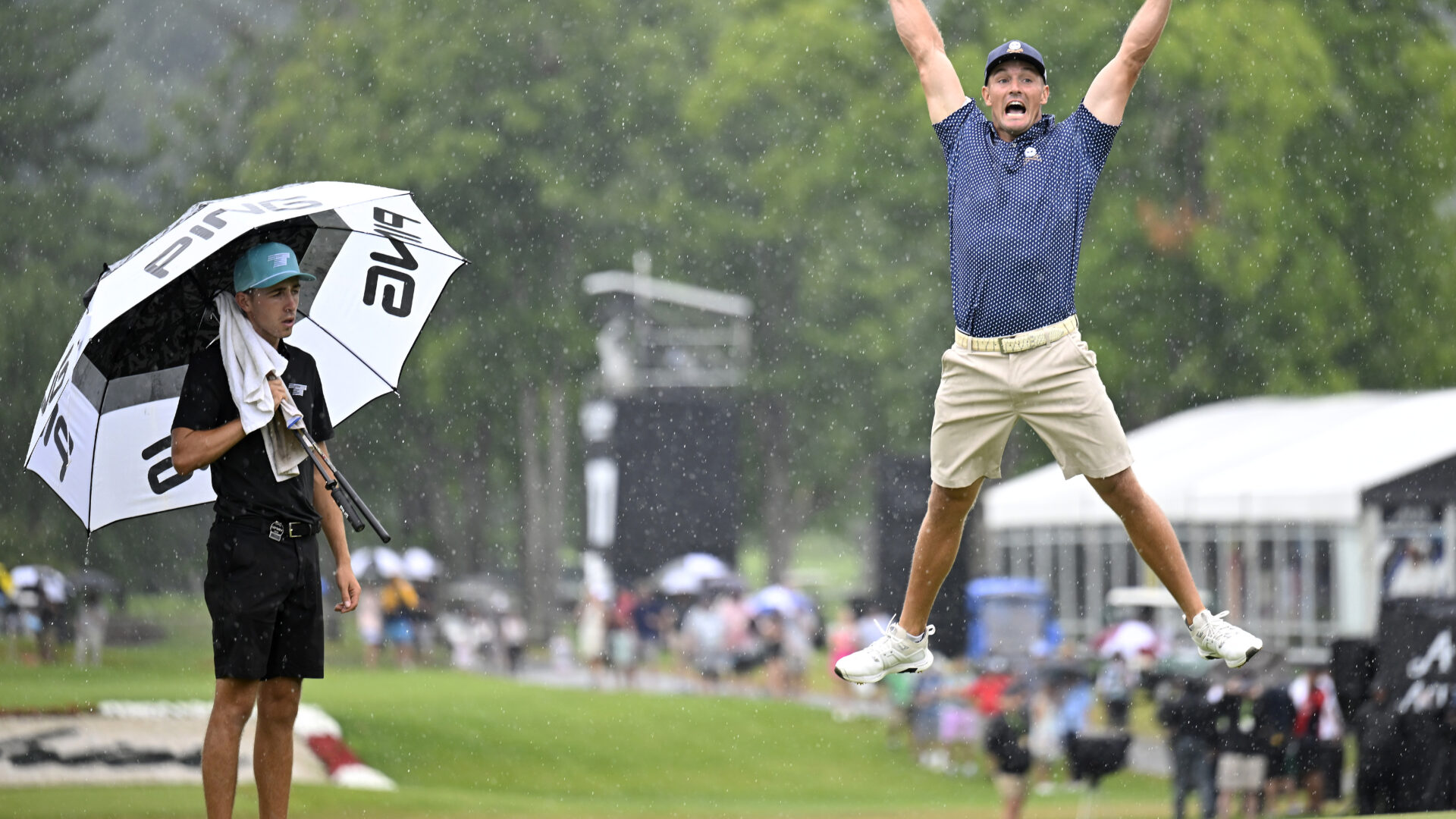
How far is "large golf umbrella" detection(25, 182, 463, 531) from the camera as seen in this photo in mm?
5070

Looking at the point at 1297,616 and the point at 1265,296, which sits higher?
the point at 1265,296

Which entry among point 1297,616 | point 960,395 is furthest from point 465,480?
point 960,395

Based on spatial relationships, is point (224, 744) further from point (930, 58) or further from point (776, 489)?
point (776, 489)

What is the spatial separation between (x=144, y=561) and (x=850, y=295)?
14.1 metres

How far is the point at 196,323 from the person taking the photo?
18.1ft

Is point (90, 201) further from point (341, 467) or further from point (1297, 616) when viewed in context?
point (1297, 616)

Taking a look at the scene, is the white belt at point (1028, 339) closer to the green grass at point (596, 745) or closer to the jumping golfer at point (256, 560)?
the jumping golfer at point (256, 560)

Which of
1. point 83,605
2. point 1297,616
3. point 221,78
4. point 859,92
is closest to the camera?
point 1297,616

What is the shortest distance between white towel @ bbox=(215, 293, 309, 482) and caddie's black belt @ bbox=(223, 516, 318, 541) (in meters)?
0.13

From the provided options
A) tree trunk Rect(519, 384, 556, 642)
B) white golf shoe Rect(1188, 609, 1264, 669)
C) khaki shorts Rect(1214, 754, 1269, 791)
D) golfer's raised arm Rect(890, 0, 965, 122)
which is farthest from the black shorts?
tree trunk Rect(519, 384, 556, 642)

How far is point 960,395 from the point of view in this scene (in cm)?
514

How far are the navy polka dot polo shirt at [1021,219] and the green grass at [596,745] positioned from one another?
31.3ft

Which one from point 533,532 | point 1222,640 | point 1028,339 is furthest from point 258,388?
point 533,532

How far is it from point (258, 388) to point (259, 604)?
0.62 metres
